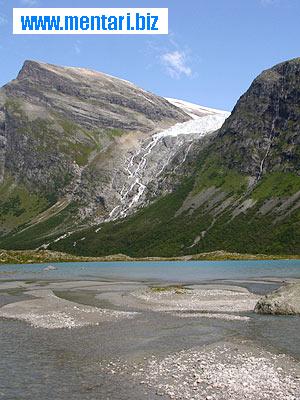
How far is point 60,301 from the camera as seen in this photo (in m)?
69.7

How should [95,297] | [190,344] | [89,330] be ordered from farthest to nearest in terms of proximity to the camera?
1. [95,297]
2. [89,330]
3. [190,344]

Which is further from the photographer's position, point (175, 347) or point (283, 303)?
point (283, 303)

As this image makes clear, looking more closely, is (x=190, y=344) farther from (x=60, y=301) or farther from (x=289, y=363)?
(x=60, y=301)

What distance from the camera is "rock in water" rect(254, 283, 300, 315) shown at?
50.4 meters

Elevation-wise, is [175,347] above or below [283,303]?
below

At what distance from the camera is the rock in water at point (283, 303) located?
50406 mm

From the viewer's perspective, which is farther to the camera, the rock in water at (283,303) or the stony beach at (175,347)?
the rock in water at (283,303)

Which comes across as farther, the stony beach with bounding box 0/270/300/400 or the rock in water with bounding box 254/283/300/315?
the rock in water with bounding box 254/283/300/315

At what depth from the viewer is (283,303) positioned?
167ft

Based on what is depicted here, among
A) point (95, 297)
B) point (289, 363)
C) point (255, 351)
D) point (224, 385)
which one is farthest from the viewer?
point (95, 297)

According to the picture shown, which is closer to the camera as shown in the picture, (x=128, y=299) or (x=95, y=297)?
(x=128, y=299)

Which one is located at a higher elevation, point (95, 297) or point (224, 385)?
point (224, 385)

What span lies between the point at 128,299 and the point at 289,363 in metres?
43.3

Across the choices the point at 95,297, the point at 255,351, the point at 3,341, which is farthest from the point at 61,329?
the point at 95,297
